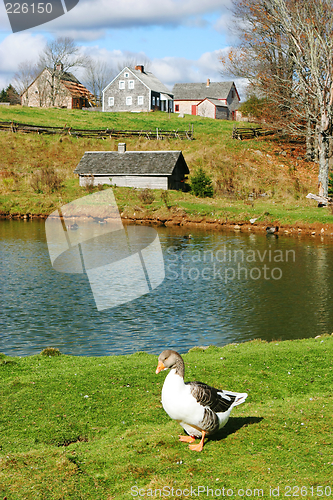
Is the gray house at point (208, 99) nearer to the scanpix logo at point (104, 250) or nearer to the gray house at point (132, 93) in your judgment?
the gray house at point (132, 93)

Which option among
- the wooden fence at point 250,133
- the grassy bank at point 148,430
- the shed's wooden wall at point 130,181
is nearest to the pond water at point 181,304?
the grassy bank at point 148,430

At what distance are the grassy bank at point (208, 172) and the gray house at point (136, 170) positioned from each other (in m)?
2.24

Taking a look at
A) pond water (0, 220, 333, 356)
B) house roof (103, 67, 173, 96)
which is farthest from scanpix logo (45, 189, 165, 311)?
house roof (103, 67, 173, 96)

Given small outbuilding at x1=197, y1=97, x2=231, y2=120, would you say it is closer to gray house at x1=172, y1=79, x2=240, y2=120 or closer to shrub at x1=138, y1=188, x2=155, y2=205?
gray house at x1=172, y1=79, x2=240, y2=120

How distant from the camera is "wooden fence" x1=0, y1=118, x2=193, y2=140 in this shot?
231 feet

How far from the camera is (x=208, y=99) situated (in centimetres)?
10531

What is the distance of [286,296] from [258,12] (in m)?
47.0

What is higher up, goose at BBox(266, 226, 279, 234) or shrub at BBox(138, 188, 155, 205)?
shrub at BBox(138, 188, 155, 205)

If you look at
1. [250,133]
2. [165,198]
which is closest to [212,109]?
[250,133]

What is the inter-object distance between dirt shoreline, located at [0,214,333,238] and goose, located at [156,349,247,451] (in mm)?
37083

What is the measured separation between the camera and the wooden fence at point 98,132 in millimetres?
70312

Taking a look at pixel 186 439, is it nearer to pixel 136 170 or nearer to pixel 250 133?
pixel 136 170

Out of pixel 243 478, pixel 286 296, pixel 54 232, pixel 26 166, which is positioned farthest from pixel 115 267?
pixel 26 166

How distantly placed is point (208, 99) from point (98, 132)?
41.7 metres
